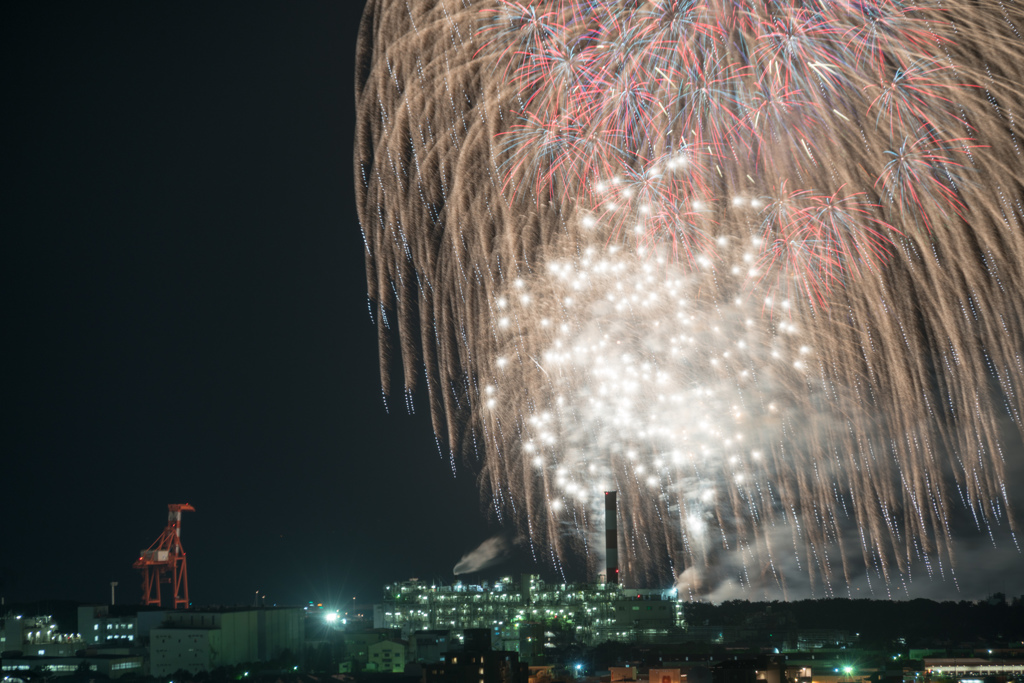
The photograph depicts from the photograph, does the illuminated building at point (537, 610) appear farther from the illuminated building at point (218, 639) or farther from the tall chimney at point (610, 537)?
the illuminated building at point (218, 639)

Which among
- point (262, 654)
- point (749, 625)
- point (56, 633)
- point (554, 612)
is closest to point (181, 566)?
point (56, 633)

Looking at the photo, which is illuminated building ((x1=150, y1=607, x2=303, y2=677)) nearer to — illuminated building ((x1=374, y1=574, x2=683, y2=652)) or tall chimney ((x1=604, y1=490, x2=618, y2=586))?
illuminated building ((x1=374, y1=574, x2=683, y2=652))

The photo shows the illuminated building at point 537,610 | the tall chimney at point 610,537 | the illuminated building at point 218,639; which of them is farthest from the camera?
the tall chimney at point 610,537

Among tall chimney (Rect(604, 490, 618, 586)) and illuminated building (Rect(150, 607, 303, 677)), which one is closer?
illuminated building (Rect(150, 607, 303, 677))

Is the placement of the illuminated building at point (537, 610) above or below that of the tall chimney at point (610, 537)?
below

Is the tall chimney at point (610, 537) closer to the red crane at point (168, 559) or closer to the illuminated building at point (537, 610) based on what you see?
the illuminated building at point (537, 610)

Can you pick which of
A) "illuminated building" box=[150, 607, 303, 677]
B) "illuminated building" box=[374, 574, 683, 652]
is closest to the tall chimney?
"illuminated building" box=[374, 574, 683, 652]

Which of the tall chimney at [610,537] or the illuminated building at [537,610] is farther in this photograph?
the tall chimney at [610,537]

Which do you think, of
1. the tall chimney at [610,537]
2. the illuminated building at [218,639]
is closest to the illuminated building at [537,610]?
the tall chimney at [610,537]

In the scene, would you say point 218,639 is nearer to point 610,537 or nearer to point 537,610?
point 537,610

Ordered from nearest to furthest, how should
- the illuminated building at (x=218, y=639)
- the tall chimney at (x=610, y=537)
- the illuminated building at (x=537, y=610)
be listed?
1. the illuminated building at (x=218, y=639)
2. the illuminated building at (x=537, y=610)
3. the tall chimney at (x=610, y=537)

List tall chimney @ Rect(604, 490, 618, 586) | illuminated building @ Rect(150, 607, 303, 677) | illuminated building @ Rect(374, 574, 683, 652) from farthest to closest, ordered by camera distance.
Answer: tall chimney @ Rect(604, 490, 618, 586) → illuminated building @ Rect(374, 574, 683, 652) → illuminated building @ Rect(150, 607, 303, 677)
